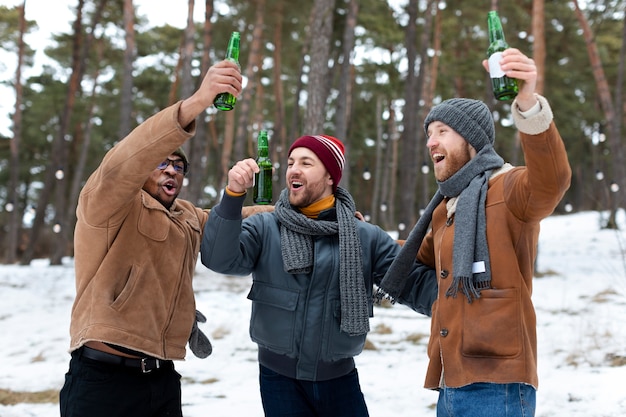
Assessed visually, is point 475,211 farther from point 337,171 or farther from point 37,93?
point 37,93

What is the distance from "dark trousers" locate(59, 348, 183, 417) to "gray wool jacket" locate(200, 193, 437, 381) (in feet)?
1.94

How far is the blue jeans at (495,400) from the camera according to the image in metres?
2.12

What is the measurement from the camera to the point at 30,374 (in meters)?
6.23

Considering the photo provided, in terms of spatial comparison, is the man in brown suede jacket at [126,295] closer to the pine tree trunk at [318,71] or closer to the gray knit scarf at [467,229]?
the gray knit scarf at [467,229]

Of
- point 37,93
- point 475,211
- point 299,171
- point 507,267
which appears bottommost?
point 507,267

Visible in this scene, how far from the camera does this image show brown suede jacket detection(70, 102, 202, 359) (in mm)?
2373

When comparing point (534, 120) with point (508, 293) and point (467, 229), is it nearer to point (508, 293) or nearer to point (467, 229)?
point (467, 229)

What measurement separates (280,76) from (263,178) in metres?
19.0

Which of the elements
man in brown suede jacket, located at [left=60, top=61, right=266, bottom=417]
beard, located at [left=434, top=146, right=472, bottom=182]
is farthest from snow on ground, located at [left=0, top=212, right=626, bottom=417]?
beard, located at [left=434, top=146, right=472, bottom=182]

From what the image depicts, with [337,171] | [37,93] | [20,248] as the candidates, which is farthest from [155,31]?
[337,171]

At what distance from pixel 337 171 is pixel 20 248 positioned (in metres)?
29.5

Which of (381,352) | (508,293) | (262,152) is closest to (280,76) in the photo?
(381,352)

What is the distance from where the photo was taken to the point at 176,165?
296cm

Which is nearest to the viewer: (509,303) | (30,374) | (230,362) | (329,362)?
(509,303)
